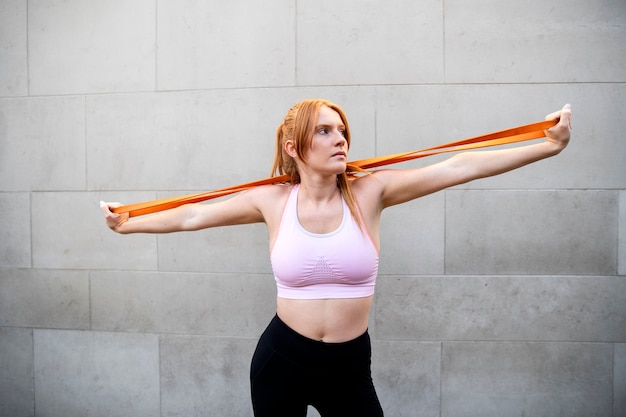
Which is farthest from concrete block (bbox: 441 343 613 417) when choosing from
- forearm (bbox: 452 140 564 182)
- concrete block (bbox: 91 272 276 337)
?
forearm (bbox: 452 140 564 182)

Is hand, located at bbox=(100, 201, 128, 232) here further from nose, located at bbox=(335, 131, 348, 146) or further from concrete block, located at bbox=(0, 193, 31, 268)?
concrete block, located at bbox=(0, 193, 31, 268)

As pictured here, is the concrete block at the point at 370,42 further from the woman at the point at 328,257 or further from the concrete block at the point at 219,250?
the woman at the point at 328,257

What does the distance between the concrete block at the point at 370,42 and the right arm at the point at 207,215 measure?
1481 mm

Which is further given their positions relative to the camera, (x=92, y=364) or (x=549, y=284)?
(x=92, y=364)

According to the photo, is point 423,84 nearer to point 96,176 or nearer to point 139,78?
point 139,78

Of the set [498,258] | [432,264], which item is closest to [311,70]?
[432,264]

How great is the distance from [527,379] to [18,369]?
4.04 metres

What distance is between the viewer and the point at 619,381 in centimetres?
398

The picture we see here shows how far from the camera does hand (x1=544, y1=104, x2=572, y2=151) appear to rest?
8.03 feet

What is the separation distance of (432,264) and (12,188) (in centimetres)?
342

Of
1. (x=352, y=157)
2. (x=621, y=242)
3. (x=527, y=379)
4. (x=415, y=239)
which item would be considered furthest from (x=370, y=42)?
(x=527, y=379)

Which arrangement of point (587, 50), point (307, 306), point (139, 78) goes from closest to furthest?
point (307, 306)
point (587, 50)
point (139, 78)

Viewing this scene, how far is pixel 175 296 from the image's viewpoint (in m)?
4.30

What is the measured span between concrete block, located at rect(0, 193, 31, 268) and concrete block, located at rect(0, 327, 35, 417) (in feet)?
1.91
